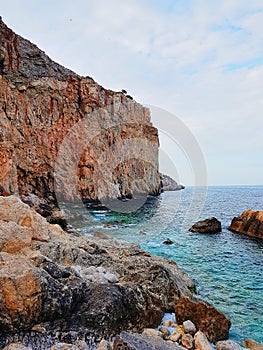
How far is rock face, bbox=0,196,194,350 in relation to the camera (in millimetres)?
6439

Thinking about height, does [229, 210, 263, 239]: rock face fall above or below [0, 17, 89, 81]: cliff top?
below

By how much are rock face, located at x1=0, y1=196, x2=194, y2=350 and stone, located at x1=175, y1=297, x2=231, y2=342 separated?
0.66m

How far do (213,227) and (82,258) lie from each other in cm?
2209

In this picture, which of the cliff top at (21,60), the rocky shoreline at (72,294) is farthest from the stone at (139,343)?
the cliff top at (21,60)

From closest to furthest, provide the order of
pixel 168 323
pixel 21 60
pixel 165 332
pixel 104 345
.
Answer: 1. pixel 104 345
2. pixel 165 332
3. pixel 168 323
4. pixel 21 60

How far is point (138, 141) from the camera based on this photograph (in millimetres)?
76875

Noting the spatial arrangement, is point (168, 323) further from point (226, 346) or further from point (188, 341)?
point (226, 346)

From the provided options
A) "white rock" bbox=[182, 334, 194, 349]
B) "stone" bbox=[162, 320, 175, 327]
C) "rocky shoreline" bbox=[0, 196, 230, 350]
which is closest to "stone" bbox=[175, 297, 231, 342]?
"rocky shoreline" bbox=[0, 196, 230, 350]

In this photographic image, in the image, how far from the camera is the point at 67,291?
7.29 metres

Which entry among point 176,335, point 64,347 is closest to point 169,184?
point 176,335

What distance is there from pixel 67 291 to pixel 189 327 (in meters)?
3.77

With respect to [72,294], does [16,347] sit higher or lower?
lower

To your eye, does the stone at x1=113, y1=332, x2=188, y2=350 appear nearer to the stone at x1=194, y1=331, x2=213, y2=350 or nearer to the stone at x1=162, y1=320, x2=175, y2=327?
the stone at x1=194, y1=331, x2=213, y2=350

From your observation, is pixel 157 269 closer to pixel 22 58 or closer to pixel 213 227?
pixel 213 227
